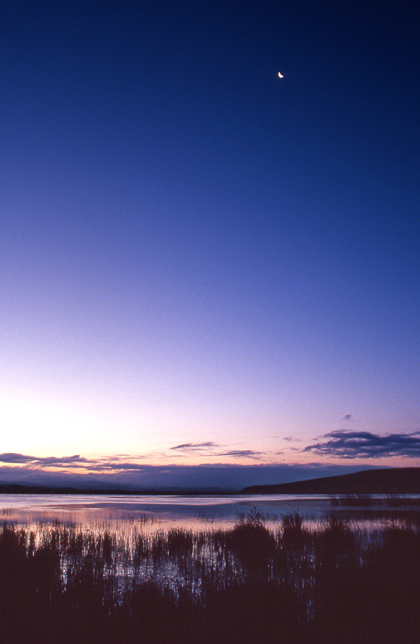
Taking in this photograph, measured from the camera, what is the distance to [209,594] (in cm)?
892

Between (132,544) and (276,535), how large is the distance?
638cm

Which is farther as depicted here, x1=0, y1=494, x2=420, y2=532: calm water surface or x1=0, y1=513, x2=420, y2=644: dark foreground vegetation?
x1=0, y1=494, x2=420, y2=532: calm water surface

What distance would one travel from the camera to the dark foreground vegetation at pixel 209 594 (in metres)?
7.02

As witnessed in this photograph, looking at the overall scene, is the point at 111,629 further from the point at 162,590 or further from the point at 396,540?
the point at 396,540

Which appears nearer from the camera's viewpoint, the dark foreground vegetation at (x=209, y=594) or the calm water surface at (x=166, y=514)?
the dark foreground vegetation at (x=209, y=594)

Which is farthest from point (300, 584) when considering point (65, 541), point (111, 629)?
point (65, 541)

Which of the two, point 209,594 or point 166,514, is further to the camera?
point 166,514

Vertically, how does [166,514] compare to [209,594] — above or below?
below

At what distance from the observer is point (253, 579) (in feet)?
33.6

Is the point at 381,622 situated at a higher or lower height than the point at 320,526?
higher

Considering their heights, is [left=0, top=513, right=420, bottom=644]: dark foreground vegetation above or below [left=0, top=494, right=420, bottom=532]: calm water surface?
above

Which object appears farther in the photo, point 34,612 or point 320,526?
point 320,526

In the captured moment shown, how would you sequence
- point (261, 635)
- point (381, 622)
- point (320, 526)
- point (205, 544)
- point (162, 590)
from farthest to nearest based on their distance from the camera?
1. point (320, 526)
2. point (205, 544)
3. point (162, 590)
4. point (381, 622)
5. point (261, 635)

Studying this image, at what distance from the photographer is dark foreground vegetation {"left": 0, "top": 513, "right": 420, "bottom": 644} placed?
702cm
